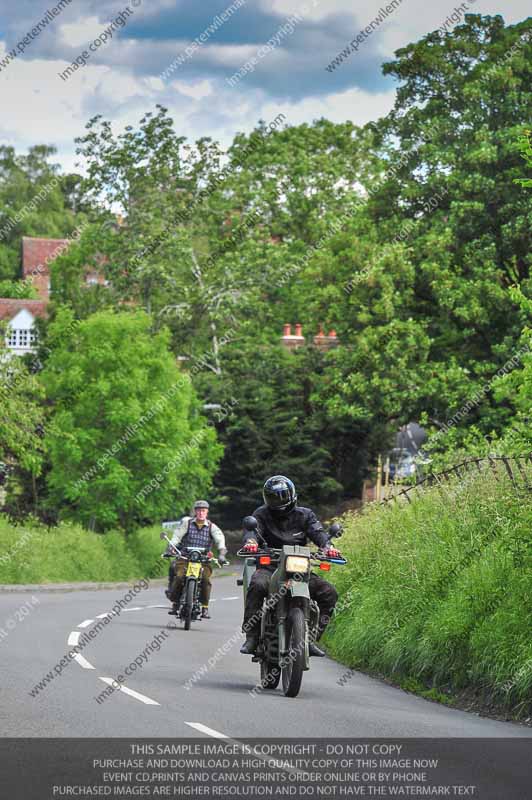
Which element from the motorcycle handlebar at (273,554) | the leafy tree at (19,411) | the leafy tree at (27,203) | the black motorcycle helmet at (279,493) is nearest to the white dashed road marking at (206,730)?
the motorcycle handlebar at (273,554)

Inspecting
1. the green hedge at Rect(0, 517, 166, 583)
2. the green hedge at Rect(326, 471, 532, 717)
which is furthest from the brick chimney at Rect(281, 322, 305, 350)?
the green hedge at Rect(326, 471, 532, 717)

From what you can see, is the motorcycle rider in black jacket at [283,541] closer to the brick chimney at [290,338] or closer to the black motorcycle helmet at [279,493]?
the black motorcycle helmet at [279,493]

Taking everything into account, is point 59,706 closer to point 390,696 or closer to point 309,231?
point 390,696

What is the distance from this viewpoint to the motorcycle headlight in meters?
12.7

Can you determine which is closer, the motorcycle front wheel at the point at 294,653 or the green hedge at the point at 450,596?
the motorcycle front wheel at the point at 294,653

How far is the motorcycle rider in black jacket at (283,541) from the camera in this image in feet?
43.7

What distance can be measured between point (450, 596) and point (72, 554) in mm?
26941

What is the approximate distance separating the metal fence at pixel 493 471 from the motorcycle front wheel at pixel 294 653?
3.81m

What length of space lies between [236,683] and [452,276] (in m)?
29.5

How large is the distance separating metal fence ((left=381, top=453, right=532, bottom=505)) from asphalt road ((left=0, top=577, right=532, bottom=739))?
9.80 feet

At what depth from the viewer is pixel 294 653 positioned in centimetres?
1266

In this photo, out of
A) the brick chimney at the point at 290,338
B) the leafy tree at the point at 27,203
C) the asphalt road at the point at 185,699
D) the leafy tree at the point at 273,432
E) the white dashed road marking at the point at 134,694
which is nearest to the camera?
the asphalt road at the point at 185,699

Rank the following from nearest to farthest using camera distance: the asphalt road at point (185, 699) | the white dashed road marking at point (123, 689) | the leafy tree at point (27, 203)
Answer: the white dashed road marking at point (123, 689) → the asphalt road at point (185, 699) → the leafy tree at point (27, 203)

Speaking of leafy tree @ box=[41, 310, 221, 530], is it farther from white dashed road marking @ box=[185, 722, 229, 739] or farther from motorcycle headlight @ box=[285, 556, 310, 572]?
white dashed road marking @ box=[185, 722, 229, 739]
